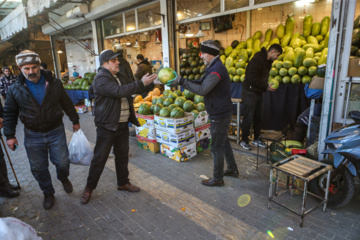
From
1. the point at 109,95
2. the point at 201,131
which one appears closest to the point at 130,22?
the point at 201,131

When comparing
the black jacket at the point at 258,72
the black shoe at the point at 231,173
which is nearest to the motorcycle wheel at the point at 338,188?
the black shoe at the point at 231,173

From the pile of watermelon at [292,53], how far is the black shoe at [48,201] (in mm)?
4768

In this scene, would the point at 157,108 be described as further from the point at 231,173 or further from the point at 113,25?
the point at 113,25

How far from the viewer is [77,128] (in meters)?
3.75

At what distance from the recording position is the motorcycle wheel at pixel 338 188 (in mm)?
2938

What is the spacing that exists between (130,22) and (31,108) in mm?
7702

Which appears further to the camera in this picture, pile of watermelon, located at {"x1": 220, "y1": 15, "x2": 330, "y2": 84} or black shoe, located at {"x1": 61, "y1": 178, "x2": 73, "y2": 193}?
pile of watermelon, located at {"x1": 220, "y1": 15, "x2": 330, "y2": 84}

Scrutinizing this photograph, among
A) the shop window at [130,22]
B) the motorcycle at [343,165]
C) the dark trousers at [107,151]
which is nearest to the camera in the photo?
the motorcycle at [343,165]

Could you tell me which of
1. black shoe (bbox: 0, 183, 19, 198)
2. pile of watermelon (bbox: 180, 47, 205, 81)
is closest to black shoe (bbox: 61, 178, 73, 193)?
black shoe (bbox: 0, 183, 19, 198)

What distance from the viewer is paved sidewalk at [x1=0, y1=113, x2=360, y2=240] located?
2.80 metres

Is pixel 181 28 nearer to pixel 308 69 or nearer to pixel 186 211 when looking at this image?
pixel 308 69

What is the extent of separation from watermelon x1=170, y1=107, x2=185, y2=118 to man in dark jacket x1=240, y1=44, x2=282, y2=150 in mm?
1477

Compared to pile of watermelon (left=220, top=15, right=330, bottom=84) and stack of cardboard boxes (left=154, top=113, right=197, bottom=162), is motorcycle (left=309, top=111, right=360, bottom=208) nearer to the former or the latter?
stack of cardboard boxes (left=154, top=113, right=197, bottom=162)

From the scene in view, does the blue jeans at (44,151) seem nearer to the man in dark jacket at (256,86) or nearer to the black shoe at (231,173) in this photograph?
the black shoe at (231,173)
